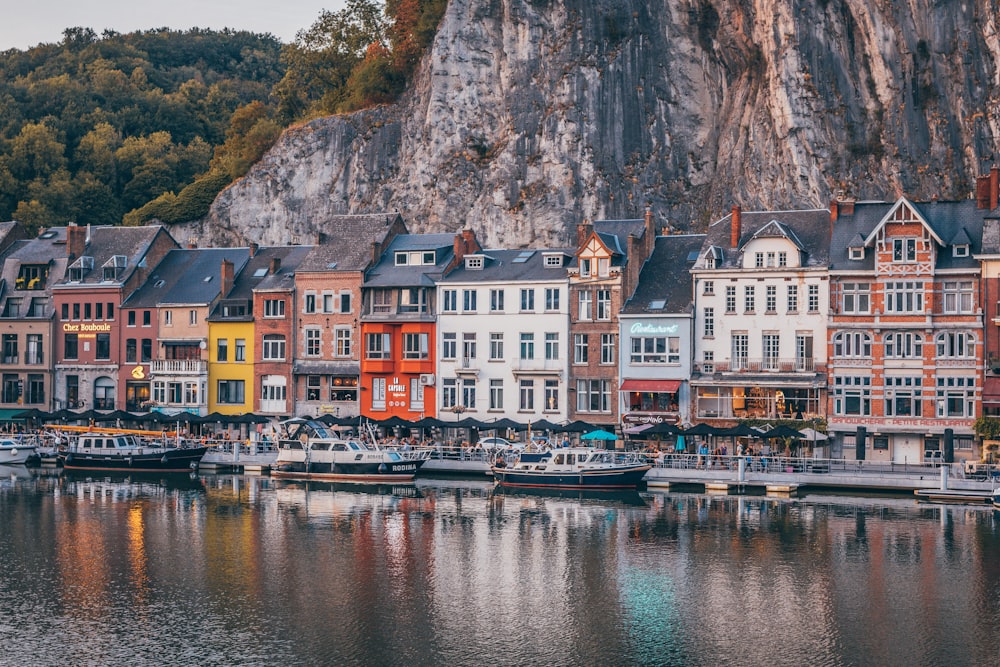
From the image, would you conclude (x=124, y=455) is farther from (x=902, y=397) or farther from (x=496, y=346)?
(x=902, y=397)

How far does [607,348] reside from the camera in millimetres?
77625

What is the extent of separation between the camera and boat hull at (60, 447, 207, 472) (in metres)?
76.4

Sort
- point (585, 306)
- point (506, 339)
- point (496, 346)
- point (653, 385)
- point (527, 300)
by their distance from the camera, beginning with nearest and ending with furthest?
point (653, 385)
point (585, 306)
point (527, 300)
point (506, 339)
point (496, 346)

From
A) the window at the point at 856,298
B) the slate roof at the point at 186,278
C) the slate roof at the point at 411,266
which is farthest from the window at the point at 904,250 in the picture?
the slate roof at the point at 186,278

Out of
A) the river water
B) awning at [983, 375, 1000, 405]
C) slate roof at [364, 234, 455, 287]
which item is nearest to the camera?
the river water

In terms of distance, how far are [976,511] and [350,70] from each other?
85.3 meters

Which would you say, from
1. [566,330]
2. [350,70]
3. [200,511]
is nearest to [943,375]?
[566,330]

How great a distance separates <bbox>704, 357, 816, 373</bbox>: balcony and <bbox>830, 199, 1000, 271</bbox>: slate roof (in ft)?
17.6

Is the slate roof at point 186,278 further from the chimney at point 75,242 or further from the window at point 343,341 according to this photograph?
the window at point 343,341

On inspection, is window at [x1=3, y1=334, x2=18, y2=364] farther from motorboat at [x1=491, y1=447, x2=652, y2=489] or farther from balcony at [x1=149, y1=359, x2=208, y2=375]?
motorboat at [x1=491, y1=447, x2=652, y2=489]

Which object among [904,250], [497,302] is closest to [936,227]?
[904,250]

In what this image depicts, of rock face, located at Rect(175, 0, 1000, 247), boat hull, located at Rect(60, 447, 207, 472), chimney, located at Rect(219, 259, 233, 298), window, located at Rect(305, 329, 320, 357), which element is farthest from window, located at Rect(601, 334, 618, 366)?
chimney, located at Rect(219, 259, 233, 298)

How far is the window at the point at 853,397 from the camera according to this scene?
71.3 metres

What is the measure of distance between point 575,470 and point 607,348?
1214cm
